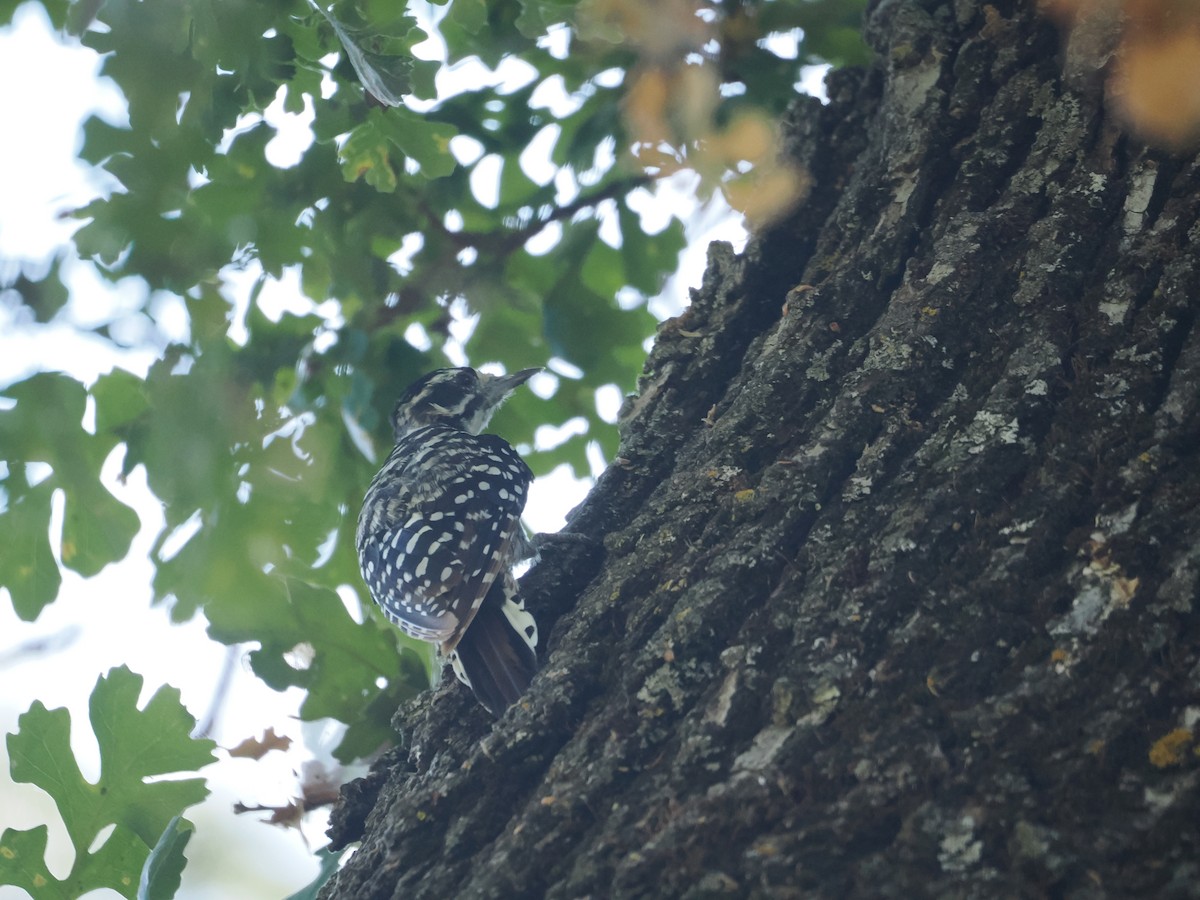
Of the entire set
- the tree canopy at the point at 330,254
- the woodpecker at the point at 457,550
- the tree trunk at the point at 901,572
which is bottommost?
the tree trunk at the point at 901,572

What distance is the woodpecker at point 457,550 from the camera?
8.41 feet

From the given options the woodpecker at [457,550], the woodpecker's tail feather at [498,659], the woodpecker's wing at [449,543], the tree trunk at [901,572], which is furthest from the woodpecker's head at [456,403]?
the woodpecker's tail feather at [498,659]

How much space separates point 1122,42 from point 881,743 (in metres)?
1.69

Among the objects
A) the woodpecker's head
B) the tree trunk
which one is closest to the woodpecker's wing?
the tree trunk

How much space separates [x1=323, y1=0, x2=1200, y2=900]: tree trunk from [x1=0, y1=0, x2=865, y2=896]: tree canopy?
1.88 feet

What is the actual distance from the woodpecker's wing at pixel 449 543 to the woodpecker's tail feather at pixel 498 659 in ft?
0.61

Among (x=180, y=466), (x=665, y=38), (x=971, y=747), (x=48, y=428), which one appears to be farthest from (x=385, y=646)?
(x=665, y=38)

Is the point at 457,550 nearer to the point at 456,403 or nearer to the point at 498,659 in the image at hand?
the point at 498,659

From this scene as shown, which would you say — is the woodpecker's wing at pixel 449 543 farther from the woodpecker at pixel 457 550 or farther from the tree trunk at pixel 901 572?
the tree trunk at pixel 901 572

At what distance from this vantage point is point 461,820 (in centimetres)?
194

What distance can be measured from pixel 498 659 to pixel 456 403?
7.62ft

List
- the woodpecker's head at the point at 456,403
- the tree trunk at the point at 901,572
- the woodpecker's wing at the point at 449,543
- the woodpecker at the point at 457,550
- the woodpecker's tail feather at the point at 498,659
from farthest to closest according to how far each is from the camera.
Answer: the woodpecker's head at the point at 456,403 → the woodpecker's wing at the point at 449,543 → the woodpecker at the point at 457,550 → the woodpecker's tail feather at the point at 498,659 → the tree trunk at the point at 901,572

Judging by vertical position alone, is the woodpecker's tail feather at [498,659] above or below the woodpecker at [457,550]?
below

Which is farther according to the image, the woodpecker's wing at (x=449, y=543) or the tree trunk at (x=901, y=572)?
the woodpecker's wing at (x=449, y=543)
